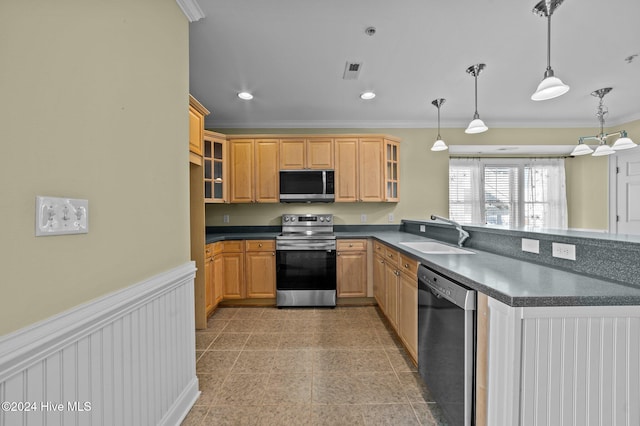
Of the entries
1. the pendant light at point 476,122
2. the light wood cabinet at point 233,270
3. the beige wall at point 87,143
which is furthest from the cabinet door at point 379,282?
A: the beige wall at point 87,143

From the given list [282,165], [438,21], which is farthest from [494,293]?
[282,165]

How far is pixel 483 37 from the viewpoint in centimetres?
204

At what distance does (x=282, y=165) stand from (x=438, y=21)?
2.33 metres

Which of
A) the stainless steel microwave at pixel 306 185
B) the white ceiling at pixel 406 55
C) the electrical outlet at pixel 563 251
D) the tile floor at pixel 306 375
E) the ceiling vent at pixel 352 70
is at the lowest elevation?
the tile floor at pixel 306 375

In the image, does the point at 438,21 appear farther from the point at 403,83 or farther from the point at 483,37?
the point at 403,83

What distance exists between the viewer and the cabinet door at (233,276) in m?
3.35

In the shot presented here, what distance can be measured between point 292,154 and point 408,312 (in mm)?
2473

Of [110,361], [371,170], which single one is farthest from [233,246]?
[110,361]

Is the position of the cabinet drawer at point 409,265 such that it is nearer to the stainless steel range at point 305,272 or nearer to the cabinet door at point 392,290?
the cabinet door at point 392,290

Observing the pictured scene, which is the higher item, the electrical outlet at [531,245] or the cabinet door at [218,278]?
the electrical outlet at [531,245]

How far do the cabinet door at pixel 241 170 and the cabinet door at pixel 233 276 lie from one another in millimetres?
799

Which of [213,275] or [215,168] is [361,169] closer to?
[215,168]

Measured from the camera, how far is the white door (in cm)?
379

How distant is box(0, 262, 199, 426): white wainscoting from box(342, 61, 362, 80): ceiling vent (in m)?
2.13
